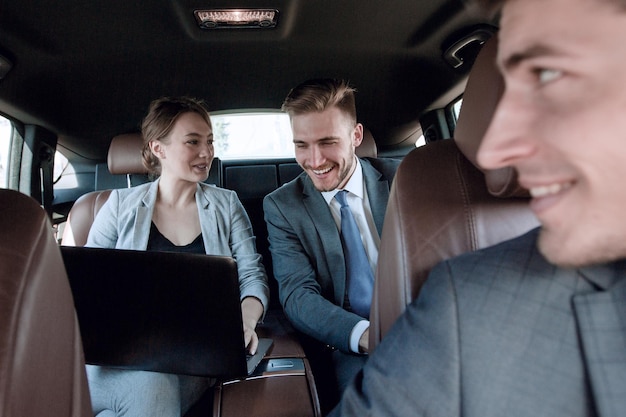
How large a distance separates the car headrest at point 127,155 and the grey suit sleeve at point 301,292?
808 millimetres

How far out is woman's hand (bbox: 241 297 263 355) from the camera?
58.9 inches

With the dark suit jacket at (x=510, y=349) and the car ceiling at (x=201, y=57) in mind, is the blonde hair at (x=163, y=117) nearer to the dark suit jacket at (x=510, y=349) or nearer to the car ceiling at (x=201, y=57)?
the car ceiling at (x=201, y=57)

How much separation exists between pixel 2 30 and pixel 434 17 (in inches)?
67.8

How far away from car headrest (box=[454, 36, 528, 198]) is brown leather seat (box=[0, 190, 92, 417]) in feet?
2.60

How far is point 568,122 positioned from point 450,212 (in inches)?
14.4

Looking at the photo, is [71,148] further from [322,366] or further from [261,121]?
[322,366]

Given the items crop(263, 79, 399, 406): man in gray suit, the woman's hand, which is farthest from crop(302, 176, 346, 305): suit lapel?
the woman's hand

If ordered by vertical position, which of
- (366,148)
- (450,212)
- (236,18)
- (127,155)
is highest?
(236,18)

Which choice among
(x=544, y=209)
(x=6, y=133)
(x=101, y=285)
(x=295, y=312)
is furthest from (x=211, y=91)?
(x=544, y=209)

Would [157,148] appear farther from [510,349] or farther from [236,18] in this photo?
[510,349]

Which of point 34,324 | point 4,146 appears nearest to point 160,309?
point 34,324

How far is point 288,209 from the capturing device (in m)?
1.89

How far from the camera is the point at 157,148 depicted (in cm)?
224

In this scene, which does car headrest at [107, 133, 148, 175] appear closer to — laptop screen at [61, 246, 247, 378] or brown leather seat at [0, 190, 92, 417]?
laptop screen at [61, 246, 247, 378]
